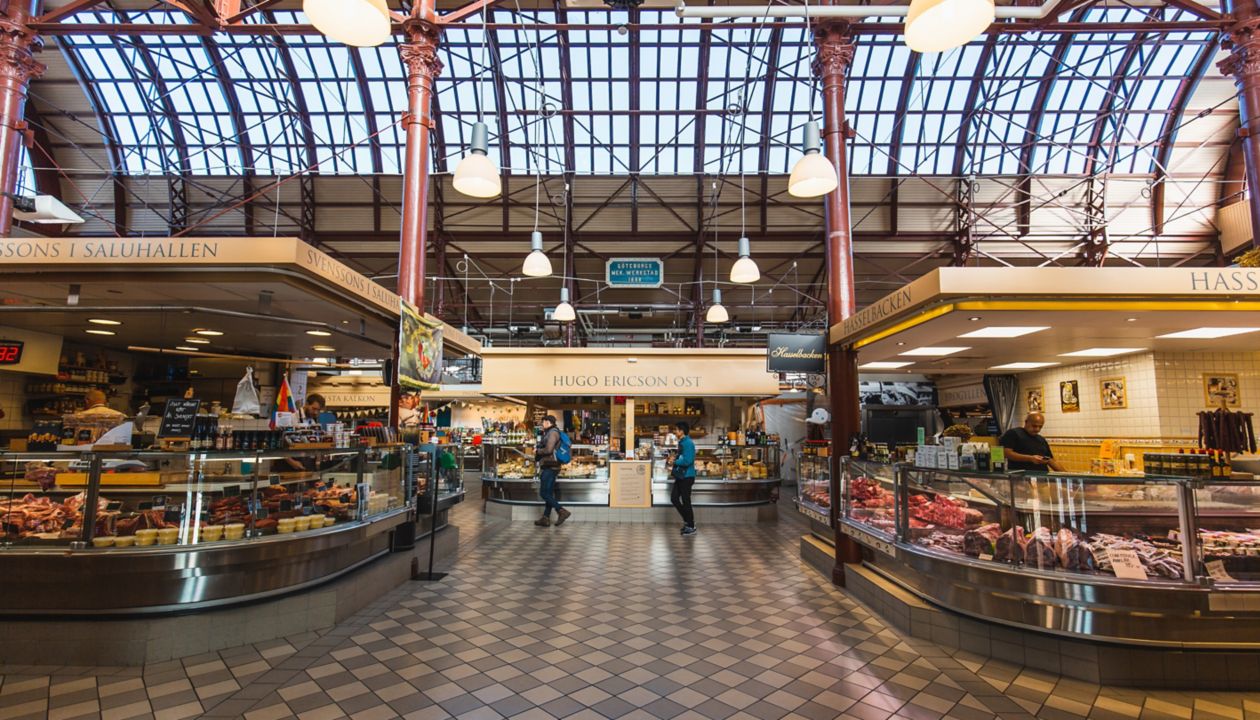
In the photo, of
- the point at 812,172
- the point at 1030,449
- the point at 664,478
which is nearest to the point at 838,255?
the point at 812,172

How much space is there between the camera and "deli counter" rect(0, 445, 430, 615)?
12.7ft

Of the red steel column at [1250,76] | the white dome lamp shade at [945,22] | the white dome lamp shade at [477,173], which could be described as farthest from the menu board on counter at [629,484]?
the red steel column at [1250,76]

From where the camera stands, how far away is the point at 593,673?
12.7ft

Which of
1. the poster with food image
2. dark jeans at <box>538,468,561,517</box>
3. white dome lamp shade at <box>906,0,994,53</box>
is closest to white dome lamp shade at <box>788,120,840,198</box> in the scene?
white dome lamp shade at <box>906,0,994,53</box>

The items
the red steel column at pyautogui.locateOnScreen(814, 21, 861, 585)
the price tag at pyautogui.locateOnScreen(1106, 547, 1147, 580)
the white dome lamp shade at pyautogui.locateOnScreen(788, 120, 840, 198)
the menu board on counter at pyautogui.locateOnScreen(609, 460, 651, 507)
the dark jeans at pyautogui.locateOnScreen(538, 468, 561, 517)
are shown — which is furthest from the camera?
the menu board on counter at pyautogui.locateOnScreen(609, 460, 651, 507)

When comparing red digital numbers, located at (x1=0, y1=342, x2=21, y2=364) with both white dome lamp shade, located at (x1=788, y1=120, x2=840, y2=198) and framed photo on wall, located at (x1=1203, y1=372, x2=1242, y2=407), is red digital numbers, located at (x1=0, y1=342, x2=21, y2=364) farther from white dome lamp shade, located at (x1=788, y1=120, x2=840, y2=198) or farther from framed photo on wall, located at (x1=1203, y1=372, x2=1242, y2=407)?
framed photo on wall, located at (x1=1203, y1=372, x2=1242, y2=407)

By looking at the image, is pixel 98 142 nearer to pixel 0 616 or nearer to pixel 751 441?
pixel 0 616

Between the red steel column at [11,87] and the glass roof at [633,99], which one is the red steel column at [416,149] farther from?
the glass roof at [633,99]

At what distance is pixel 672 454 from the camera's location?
10.9 meters

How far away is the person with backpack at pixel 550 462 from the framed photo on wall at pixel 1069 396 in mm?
8735

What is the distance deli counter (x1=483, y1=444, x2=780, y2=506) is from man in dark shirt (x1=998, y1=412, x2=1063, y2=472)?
5.02 meters

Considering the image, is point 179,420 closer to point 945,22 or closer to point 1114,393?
point 945,22

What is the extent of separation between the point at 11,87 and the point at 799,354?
12.7 m

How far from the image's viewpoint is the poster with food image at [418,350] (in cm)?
620
